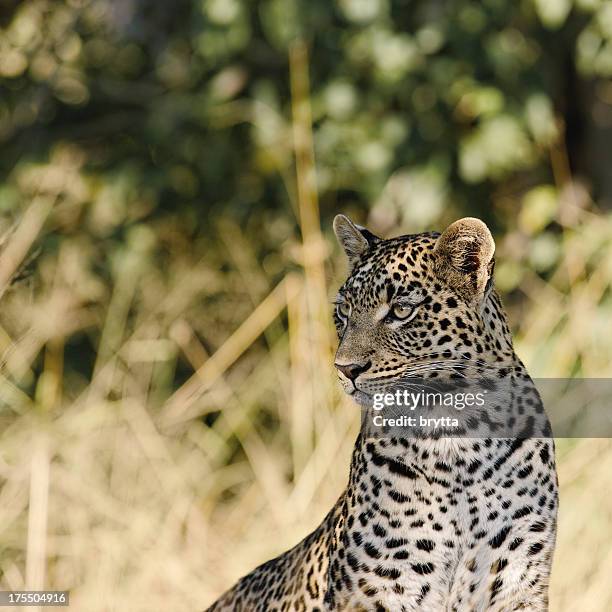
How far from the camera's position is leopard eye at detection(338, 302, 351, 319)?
11.2 ft

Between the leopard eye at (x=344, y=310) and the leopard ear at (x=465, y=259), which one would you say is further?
the leopard eye at (x=344, y=310)

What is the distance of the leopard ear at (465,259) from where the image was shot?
10.1 feet

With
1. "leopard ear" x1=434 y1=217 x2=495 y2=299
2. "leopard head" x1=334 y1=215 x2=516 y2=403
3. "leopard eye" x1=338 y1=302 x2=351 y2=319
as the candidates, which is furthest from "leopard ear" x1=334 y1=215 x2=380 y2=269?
"leopard ear" x1=434 y1=217 x2=495 y2=299

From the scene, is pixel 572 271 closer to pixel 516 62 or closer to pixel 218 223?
pixel 516 62

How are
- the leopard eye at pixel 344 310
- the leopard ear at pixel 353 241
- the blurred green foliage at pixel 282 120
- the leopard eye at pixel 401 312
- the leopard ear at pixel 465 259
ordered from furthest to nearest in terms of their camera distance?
Answer: 1. the blurred green foliage at pixel 282 120
2. the leopard ear at pixel 353 241
3. the leopard eye at pixel 344 310
4. the leopard eye at pixel 401 312
5. the leopard ear at pixel 465 259

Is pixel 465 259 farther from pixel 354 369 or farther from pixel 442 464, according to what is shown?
pixel 442 464

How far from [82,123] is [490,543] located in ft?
17.8

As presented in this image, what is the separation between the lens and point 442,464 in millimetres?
3266

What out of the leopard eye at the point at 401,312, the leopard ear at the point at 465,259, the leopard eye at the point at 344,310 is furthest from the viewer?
the leopard eye at the point at 344,310

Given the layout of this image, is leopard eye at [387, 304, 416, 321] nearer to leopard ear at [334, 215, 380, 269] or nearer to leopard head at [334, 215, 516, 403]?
leopard head at [334, 215, 516, 403]

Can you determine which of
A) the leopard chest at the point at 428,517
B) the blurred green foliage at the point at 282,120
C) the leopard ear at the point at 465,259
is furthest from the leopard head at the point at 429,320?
the blurred green foliage at the point at 282,120

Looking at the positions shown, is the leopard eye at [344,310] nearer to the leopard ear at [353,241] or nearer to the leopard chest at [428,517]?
the leopard ear at [353,241]

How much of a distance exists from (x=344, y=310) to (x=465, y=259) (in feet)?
1.33

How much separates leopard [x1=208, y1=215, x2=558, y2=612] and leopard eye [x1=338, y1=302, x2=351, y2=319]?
23mm
